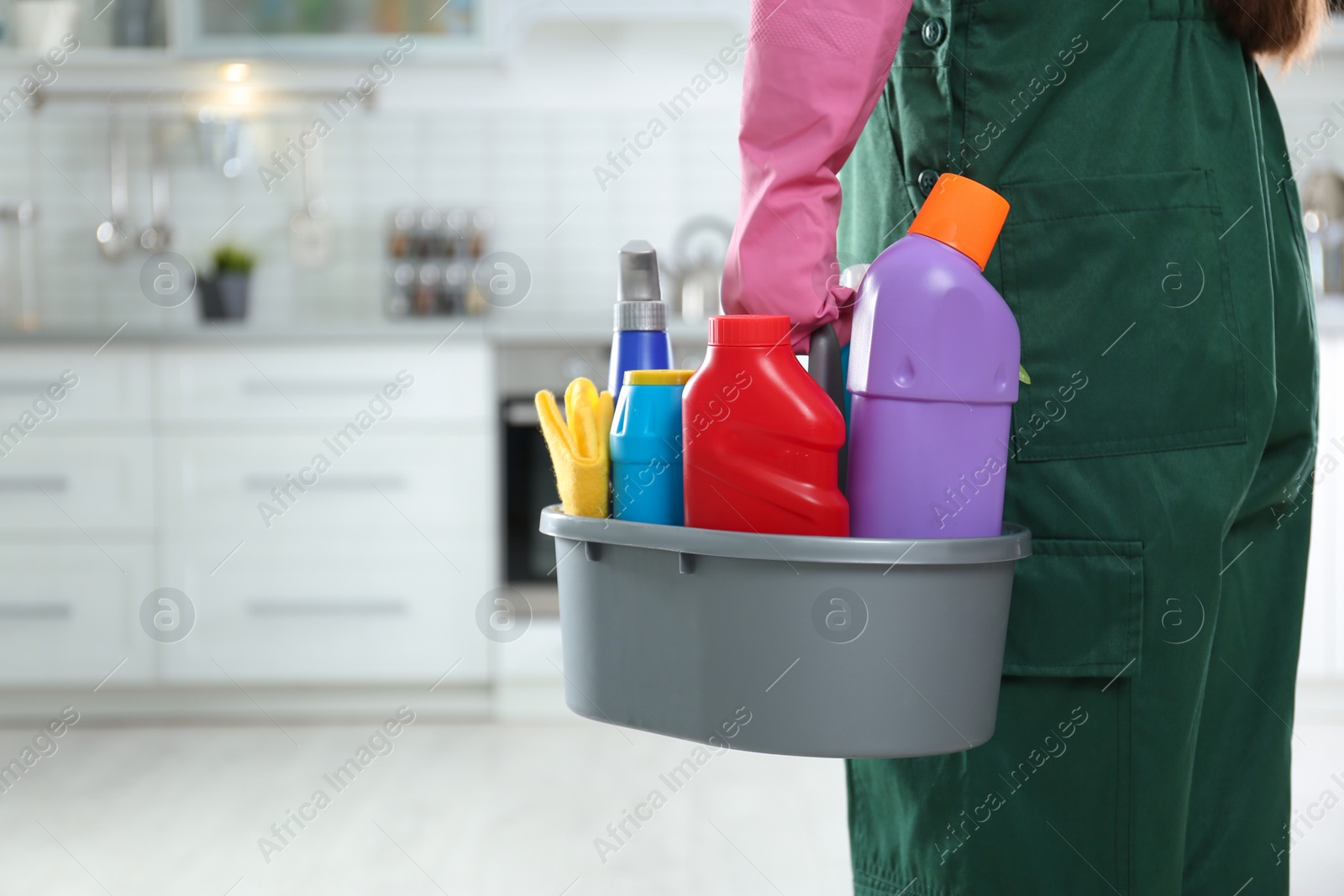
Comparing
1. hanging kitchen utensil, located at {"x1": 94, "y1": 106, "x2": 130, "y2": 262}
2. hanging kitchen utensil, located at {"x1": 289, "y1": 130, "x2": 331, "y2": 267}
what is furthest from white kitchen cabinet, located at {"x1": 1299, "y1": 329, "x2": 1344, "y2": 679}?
hanging kitchen utensil, located at {"x1": 94, "y1": 106, "x2": 130, "y2": 262}

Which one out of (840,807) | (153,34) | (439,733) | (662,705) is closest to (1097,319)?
(662,705)

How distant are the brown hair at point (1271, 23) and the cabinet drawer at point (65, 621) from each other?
2.10 metres

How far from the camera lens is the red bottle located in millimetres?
565

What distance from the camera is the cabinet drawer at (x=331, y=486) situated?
215 cm

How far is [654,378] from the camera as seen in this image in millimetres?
622

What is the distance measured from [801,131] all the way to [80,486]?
2.00 m

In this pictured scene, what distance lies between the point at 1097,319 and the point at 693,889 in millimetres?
1041

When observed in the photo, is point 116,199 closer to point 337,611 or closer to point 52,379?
point 52,379

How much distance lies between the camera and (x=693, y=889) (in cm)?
143

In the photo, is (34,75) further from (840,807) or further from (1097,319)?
(1097,319)

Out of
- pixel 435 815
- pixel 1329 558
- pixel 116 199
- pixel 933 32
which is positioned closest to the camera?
pixel 933 32

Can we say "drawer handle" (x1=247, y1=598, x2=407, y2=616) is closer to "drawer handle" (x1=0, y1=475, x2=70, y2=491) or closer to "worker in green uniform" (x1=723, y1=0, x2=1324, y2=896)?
"drawer handle" (x1=0, y1=475, x2=70, y2=491)

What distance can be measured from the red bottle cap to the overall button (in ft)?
0.74

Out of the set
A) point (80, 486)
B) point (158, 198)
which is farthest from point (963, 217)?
point (158, 198)
